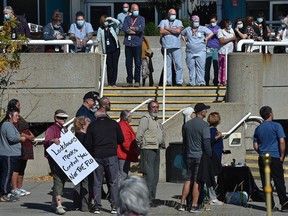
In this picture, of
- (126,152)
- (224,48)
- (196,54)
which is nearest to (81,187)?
(126,152)

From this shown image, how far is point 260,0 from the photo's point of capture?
3591 cm

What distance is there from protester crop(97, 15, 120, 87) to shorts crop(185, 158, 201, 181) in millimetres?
6702

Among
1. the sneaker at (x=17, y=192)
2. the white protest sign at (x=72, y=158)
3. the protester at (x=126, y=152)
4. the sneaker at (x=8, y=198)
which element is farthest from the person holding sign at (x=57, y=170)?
the sneaker at (x=17, y=192)

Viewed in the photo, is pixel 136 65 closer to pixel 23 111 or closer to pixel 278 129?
pixel 23 111

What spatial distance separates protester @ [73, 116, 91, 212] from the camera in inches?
616

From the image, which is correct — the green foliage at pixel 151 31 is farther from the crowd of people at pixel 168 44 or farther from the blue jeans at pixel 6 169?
the blue jeans at pixel 6 169

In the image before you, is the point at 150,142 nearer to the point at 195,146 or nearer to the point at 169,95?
the point at 195,146

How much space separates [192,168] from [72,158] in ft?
6.47

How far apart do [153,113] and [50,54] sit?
17.0ft

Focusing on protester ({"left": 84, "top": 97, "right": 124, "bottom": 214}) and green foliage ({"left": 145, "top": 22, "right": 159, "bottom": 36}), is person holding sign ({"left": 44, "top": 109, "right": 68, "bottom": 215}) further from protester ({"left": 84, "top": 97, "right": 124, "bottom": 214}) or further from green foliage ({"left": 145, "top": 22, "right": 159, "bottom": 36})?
green foliage ({"left": 145, "top": 22, "right": 159, "bottom": 36})

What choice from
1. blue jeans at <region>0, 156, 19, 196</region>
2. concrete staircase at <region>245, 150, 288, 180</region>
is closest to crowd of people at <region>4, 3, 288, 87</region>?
concrete staircase at <region>245, 150, 288, 180</region>

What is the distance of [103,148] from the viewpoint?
15.3 meters

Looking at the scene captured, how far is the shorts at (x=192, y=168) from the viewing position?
15641mm

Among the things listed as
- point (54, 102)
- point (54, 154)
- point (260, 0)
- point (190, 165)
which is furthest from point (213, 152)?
point (260, 0)
